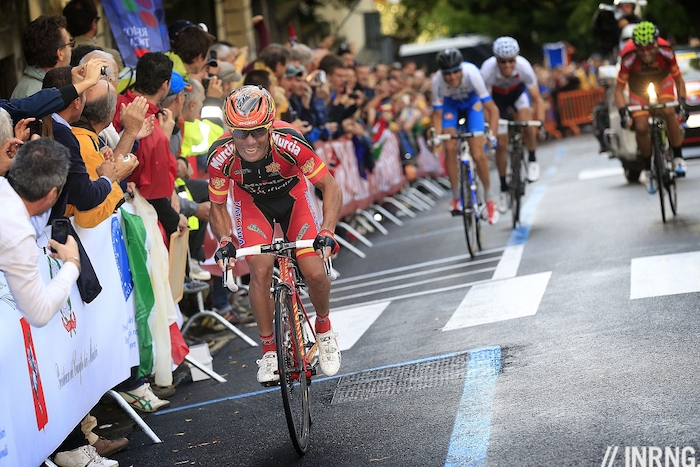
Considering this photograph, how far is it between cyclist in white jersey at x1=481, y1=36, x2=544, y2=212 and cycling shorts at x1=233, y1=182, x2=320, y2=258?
735cm

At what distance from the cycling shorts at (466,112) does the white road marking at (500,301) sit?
9.40 ft

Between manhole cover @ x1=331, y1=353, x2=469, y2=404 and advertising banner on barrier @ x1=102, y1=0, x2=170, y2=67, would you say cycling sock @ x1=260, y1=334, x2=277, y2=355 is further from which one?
advertising banner on barrier @ x1=102, y1=0, x2=170, y2=67

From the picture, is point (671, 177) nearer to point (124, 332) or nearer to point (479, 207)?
point (479, 207)

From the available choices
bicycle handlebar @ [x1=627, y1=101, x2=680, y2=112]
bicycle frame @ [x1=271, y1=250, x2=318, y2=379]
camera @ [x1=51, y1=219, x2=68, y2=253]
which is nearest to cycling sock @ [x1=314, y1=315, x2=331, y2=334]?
bicycle frame @ [x1=271, y1=250, x2=318, y2=379]

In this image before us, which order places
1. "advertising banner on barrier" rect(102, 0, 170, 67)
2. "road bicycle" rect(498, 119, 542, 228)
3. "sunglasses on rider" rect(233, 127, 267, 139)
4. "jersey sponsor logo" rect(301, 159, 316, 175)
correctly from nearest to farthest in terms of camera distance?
"sunglasses on rider" rect(233, 127, 267, 139) → "jersey sponsor logo" rect(301, 159, 316, 175) → "advertising banner on barrier" rect(102, 0, 170, 67) → "road bicycle" rect(498, 119, 542, 228)

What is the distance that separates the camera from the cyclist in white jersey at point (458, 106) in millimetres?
12984

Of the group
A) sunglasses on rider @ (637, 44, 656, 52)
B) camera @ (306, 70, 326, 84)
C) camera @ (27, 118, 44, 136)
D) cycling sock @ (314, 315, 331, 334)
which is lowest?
cycling sock @ (314, 315, 331, 334)

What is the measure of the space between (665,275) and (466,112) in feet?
14.0

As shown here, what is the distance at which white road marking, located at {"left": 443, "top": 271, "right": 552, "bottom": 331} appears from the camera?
358 inches

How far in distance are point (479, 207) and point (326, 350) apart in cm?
630

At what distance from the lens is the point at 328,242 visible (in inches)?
249

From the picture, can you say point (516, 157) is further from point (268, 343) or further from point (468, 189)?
point (268, 343)

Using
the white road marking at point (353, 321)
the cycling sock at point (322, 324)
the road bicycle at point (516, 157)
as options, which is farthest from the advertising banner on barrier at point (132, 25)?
the cycling sock at point (322, 324)

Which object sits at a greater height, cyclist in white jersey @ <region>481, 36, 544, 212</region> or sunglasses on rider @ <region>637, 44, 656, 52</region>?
sunglasses on rider @ <region>637, 44, 656, 52</region>
